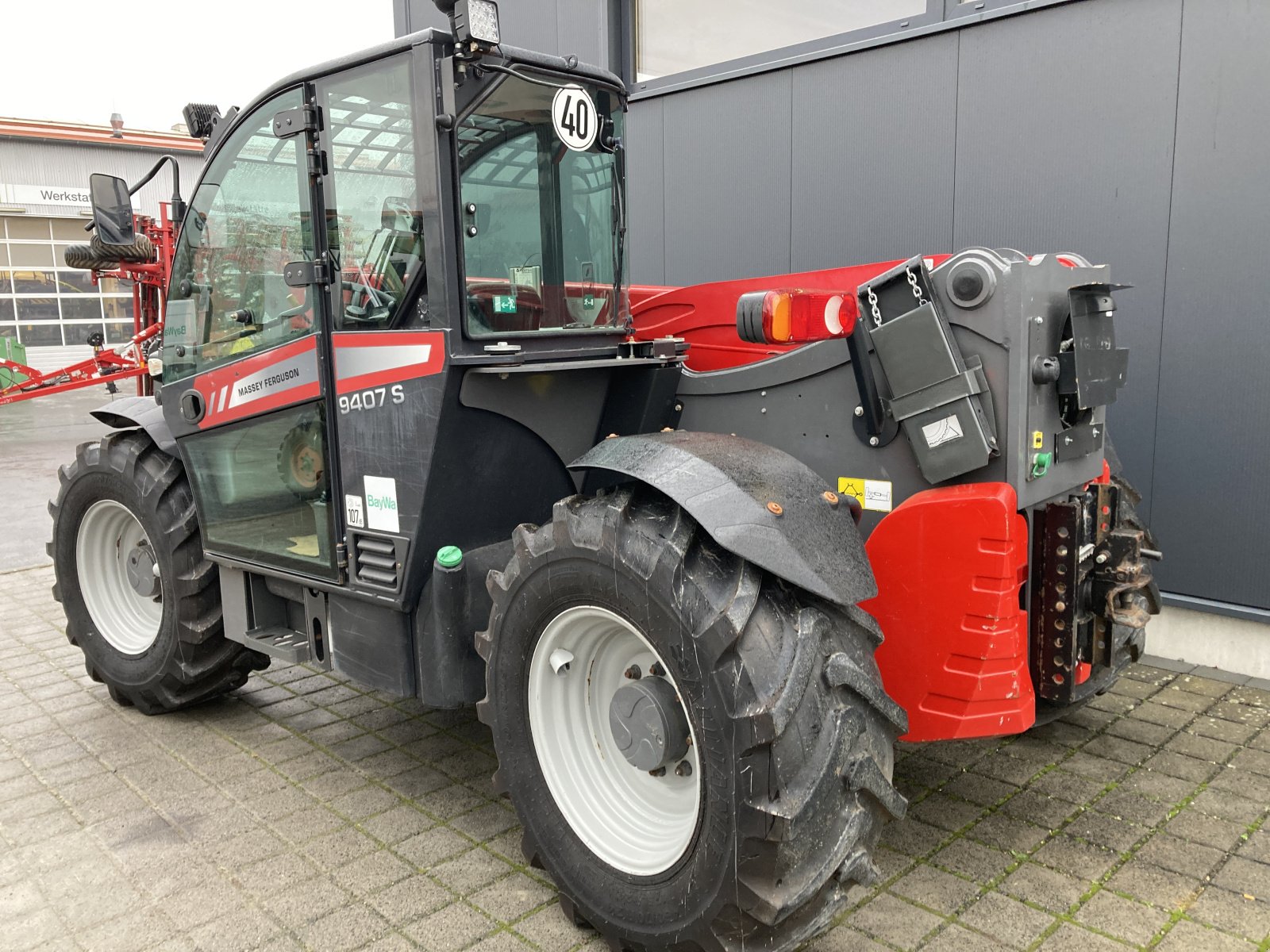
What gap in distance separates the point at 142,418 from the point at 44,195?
2563 cm

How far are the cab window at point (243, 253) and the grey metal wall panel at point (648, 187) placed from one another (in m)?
3.51

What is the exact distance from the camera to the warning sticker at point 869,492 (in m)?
3.06

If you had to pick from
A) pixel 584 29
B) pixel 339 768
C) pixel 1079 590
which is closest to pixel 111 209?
pixel 339 768

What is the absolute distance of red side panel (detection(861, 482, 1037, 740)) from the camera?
8.97ft

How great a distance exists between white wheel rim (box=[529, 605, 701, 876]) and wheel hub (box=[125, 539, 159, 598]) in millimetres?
2349

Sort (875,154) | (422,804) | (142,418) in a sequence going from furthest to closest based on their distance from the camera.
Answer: (875,154) → (142,418) → (422,804)

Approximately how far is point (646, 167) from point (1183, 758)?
4.94m

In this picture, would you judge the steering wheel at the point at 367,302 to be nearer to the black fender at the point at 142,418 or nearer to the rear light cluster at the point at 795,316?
the rear light cluster at the point at 795,316

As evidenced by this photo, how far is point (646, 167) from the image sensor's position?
696 cm

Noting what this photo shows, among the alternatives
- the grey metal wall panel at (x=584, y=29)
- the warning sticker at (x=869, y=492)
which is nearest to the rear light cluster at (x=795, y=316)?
the warning sticker at (x=869, y=492)

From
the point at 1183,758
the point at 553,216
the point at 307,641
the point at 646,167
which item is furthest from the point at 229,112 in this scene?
the point at 1183,758

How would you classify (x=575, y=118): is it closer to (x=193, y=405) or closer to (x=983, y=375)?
(x=983, y=375)

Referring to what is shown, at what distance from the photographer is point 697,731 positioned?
8.01 feet

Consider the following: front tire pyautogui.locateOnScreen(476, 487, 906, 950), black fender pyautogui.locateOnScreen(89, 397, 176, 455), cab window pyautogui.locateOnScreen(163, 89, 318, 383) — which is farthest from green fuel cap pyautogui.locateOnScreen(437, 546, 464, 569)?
black fender pyautogui.locateOnScreen(89, 397, 176, 455)
